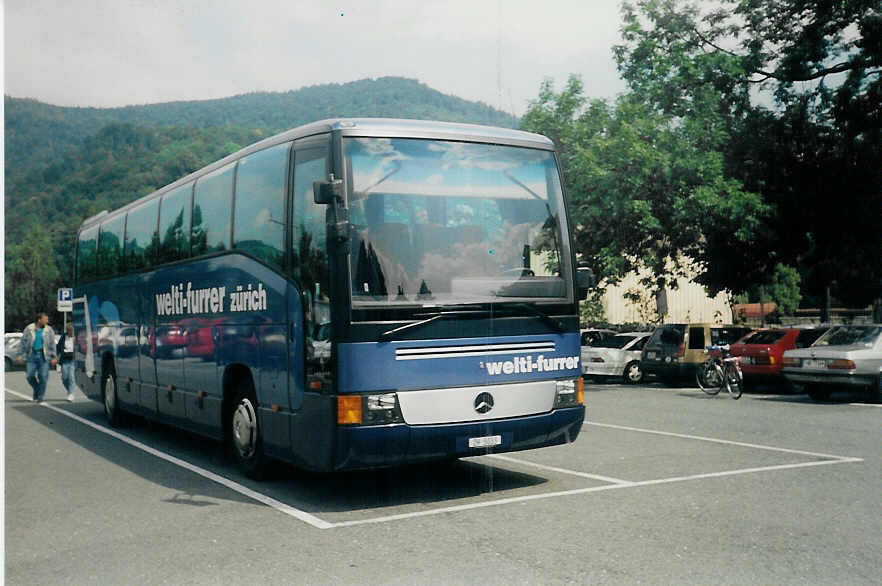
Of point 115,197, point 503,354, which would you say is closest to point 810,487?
point 503,354

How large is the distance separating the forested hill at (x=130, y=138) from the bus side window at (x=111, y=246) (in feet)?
1.24

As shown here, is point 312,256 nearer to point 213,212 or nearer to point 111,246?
point 213,212

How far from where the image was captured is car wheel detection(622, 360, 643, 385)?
26.0m

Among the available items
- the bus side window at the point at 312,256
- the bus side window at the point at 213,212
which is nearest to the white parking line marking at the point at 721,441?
the bus side window at the point at 312,256

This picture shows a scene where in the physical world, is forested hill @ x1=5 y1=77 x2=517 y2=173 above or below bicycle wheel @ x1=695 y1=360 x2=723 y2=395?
above

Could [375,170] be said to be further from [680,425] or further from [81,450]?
[680,425]

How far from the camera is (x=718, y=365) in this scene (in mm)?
20609

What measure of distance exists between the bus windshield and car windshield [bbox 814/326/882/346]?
11936 mm

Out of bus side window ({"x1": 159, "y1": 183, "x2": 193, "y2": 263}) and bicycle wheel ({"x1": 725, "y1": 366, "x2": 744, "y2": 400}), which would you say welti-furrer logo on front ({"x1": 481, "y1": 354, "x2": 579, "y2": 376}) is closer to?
bus side window ({"x1": 159, "y1": 183, "x2": 193, "y2": 263})

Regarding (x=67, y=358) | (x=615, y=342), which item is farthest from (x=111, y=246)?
(x=615, y=342)

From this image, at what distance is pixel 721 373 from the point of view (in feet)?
66.2

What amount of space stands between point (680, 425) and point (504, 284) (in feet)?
22.6

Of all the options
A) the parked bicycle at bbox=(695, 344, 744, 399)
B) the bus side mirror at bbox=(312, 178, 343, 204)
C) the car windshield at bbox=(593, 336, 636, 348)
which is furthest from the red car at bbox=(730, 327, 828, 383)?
the bus side mirror at bbox=(312, 178, 343, 204)

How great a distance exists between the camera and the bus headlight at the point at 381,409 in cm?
746
